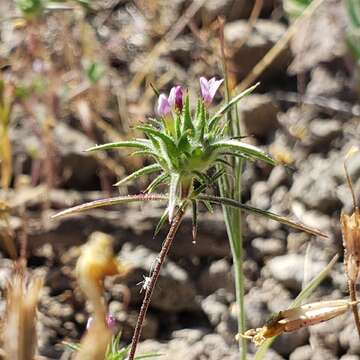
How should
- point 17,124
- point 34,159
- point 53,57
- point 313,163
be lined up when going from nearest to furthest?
point 313,163, point 34,159, point 17,124, point 53,57

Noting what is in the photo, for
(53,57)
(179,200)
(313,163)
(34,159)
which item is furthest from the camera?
(53,57)

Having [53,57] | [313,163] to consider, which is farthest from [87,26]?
[313,163]

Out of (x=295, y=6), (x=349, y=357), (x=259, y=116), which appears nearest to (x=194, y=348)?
(x=349, y=357)

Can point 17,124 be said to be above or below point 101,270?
above

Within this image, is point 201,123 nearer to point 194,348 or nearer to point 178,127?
point 178,127

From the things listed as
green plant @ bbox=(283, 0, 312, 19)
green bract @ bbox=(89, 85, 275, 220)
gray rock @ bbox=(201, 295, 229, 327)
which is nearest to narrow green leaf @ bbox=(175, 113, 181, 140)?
green bract @ bbox=(89, 85, 275, 220)

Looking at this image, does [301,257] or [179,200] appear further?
[301,257]

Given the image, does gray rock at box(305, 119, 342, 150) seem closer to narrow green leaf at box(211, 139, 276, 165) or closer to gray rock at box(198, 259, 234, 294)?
gray rock at box(198, 259, 234, 294)

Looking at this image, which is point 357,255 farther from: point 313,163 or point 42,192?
point 42,192
